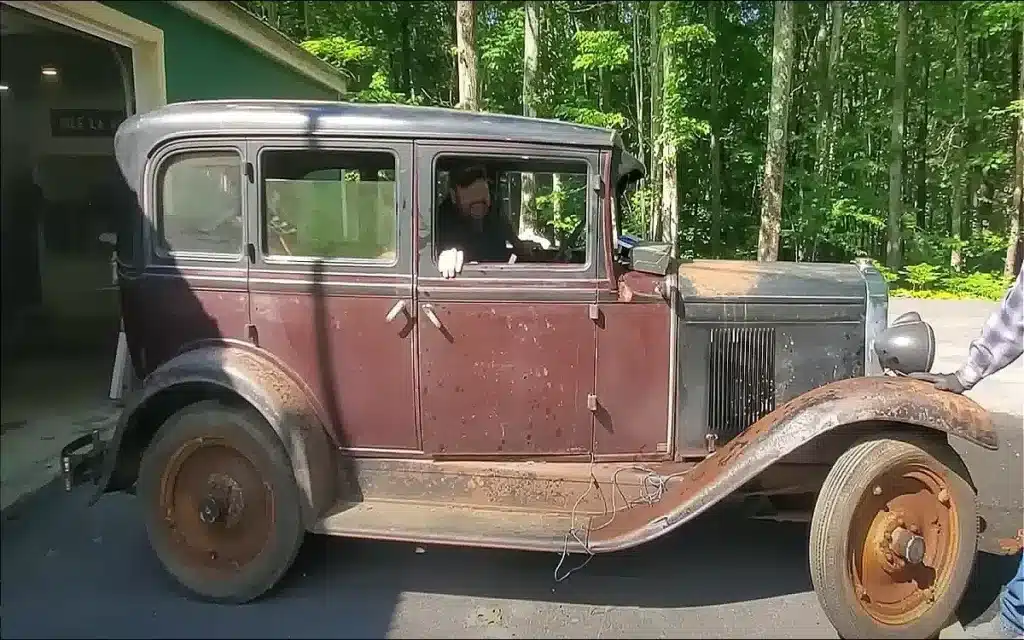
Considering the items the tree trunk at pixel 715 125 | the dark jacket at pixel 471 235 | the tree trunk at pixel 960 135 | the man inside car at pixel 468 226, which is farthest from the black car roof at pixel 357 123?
the tree trunk at pixel 960 135

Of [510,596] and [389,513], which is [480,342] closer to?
[389,513]

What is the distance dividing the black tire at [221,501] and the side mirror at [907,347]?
2850 mm

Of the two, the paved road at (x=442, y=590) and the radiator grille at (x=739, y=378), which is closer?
the paved road at (x=442, y=590)

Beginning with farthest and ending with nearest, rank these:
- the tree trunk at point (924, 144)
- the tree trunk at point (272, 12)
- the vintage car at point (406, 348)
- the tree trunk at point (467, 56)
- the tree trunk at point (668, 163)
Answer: the tree trunk at point (924, 144) < the tree trunk at point (272, 12) < the tree trunk at point (668, 163) < the tree trunk at point (467, 56) < the vintage car at point (406, 348)

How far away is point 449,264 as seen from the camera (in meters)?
3.83

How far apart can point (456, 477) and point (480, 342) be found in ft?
2.20

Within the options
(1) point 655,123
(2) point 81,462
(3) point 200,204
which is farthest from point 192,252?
(1) point 655,123

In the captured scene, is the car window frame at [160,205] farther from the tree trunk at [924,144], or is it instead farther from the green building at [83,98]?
the tree trunk at [924,144]

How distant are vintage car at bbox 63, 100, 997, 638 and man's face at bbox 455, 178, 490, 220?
0.09 ft

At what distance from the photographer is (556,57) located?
1877cm

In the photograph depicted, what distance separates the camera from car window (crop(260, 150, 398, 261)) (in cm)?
389

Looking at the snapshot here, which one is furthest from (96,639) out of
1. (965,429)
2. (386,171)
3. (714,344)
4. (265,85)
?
(265,85)

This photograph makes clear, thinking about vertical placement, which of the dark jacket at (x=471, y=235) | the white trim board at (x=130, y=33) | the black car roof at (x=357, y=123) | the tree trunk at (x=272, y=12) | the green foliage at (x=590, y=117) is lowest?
the dark jacket at (x=471, y=235)

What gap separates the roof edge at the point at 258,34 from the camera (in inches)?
305
